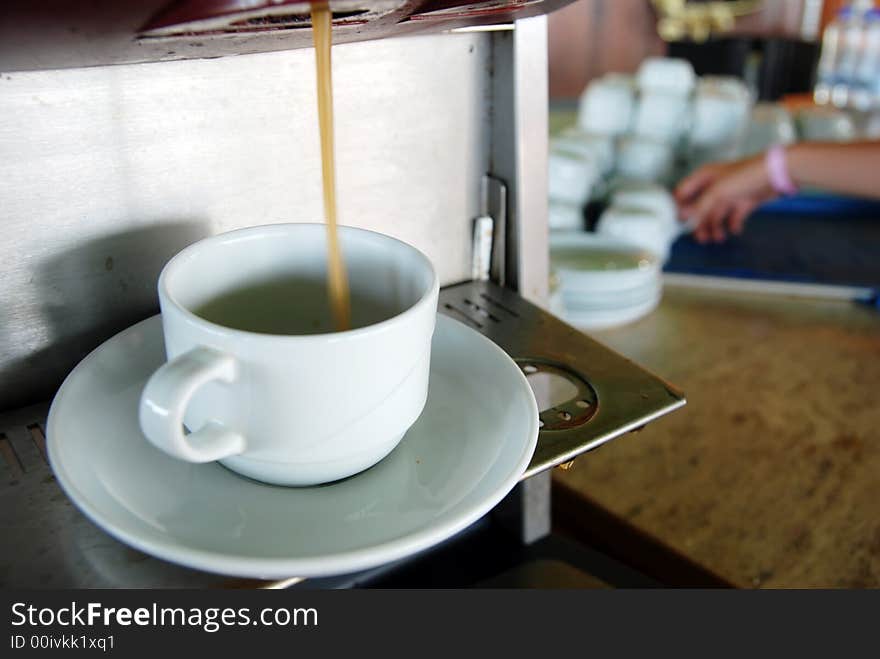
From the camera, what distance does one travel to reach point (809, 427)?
0.67 m

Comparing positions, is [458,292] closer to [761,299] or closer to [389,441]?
[389,441]

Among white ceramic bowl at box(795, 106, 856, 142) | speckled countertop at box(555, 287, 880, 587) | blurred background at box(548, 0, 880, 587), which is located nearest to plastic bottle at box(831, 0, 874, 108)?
blurred background at box(548, 0, 880, 587)

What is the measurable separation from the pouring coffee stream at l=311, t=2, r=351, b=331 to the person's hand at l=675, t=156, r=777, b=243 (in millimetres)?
733

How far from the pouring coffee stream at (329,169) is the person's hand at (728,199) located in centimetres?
73

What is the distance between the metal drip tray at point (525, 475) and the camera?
291mm

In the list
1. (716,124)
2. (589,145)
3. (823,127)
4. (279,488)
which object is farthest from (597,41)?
Answer: (279,488)

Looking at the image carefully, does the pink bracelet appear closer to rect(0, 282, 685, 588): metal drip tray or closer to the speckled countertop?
the speckled countertop

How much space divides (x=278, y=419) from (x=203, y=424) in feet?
0.10

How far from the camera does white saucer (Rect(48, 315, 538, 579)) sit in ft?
0.87

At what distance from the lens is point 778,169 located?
1005mm

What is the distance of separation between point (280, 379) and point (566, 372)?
7.4 inches

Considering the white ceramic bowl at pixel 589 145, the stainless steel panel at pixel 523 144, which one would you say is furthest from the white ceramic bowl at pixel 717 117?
the stainless steel panel at pixel 523 144

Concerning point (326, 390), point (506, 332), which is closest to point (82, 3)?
point (326, 390)

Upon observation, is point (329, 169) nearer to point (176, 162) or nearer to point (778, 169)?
point (176, 162)
